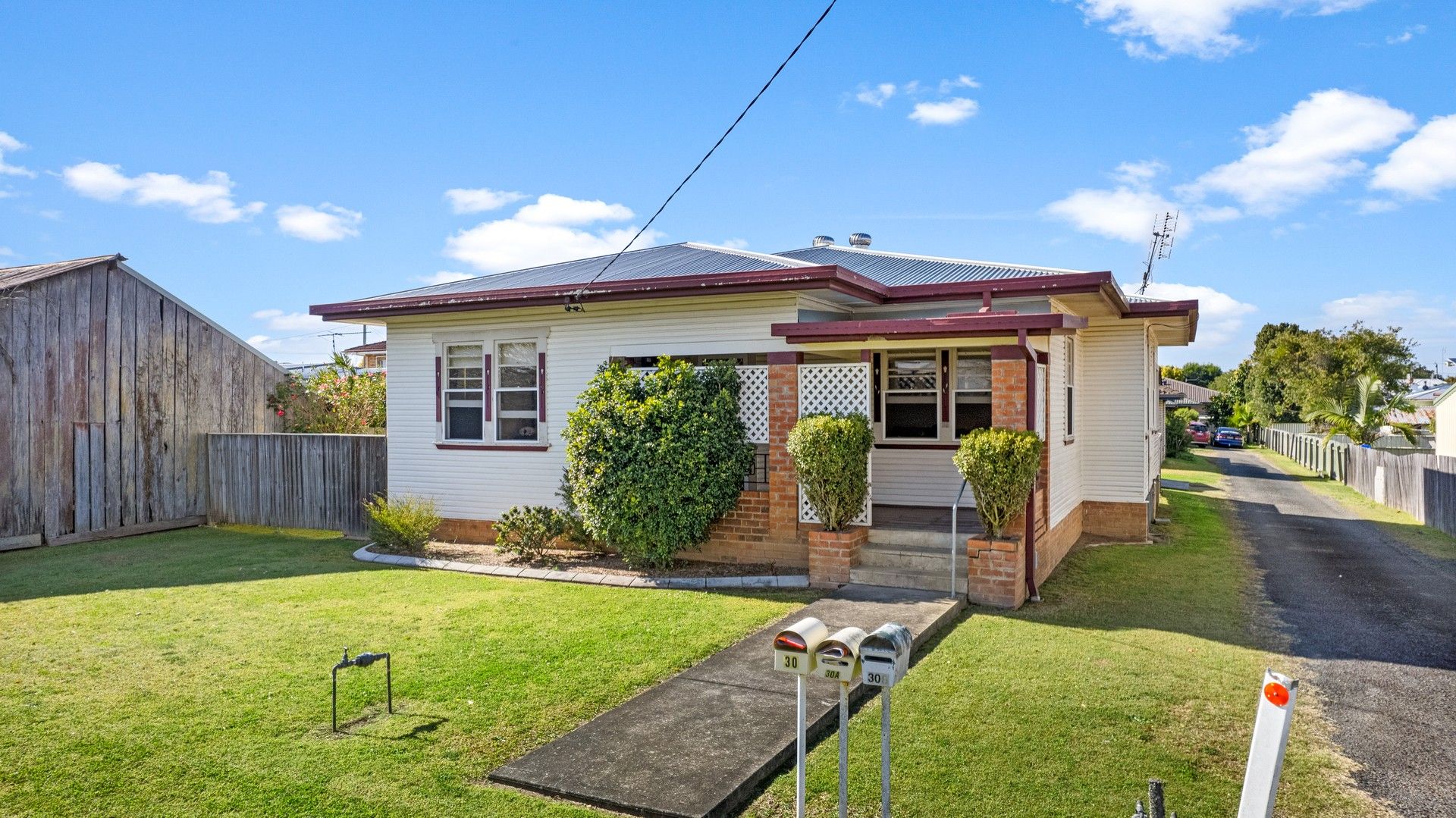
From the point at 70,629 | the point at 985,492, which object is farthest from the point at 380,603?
the point at 985,492

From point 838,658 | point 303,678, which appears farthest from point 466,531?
point 838,658

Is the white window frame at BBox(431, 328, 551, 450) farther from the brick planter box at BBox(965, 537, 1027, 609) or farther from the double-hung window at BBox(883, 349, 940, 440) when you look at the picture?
the brick planter box at BBox(965, 537, 1027, 609)

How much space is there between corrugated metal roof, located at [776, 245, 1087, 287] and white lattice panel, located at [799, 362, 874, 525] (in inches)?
82.4

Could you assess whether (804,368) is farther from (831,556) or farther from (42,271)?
(42,271)

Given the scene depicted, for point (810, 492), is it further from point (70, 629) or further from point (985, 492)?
point (70, 629)

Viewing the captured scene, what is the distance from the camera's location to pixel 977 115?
10.9 m

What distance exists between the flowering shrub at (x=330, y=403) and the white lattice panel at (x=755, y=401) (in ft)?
33.7

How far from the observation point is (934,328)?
8852 mm

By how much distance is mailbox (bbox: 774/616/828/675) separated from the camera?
375 centimetres

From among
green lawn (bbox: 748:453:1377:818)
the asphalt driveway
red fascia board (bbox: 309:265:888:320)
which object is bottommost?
the asphalt driveway

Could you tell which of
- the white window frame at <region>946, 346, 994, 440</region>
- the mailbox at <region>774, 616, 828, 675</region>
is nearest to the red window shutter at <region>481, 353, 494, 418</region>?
the white window frame at <region>946, 346, 994, 440</region>

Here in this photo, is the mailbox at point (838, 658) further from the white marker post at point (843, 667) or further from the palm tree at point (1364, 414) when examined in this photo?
the palm tree at point (1364, 414)

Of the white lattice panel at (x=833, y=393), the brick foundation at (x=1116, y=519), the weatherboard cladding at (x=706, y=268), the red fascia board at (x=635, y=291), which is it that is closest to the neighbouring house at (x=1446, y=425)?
the brick foundation at (x=1116, y=519)

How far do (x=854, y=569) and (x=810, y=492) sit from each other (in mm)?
923
